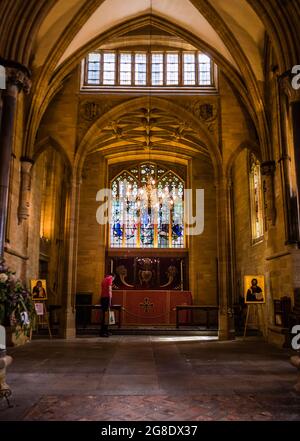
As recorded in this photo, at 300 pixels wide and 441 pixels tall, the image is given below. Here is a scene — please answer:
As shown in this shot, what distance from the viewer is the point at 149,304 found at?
49.5ft

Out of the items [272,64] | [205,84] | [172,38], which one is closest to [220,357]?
A: [272,64]

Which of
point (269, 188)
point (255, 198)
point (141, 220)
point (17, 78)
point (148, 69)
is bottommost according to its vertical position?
point (269, 188)

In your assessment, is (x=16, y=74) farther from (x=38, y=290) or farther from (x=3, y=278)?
(x=38, y=290)

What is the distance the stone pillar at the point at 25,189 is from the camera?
10250mm

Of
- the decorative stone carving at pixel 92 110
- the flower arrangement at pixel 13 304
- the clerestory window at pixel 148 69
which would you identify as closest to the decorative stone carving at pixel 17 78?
the flower arrangement at pixel 13 304

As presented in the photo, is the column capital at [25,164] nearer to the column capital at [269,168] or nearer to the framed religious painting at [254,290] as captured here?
the column capital at [269,168]

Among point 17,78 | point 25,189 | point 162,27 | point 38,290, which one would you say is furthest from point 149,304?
point 17,78

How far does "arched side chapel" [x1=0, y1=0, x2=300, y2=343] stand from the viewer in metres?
8.63

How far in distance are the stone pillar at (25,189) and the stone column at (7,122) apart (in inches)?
140

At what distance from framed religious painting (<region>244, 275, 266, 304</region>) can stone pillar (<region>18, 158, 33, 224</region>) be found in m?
5.88

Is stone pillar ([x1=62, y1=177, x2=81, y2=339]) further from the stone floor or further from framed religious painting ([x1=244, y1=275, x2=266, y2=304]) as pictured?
framed religious painting ([x1=244, y1=275, x2=266, y2=304])

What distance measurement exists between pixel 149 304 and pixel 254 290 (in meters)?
5.51

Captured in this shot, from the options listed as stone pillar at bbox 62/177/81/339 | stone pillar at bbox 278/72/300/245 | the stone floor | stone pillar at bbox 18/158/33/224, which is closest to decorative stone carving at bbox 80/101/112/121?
stone pillar at bbox 62/177/81/339

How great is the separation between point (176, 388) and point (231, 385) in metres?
0.70
